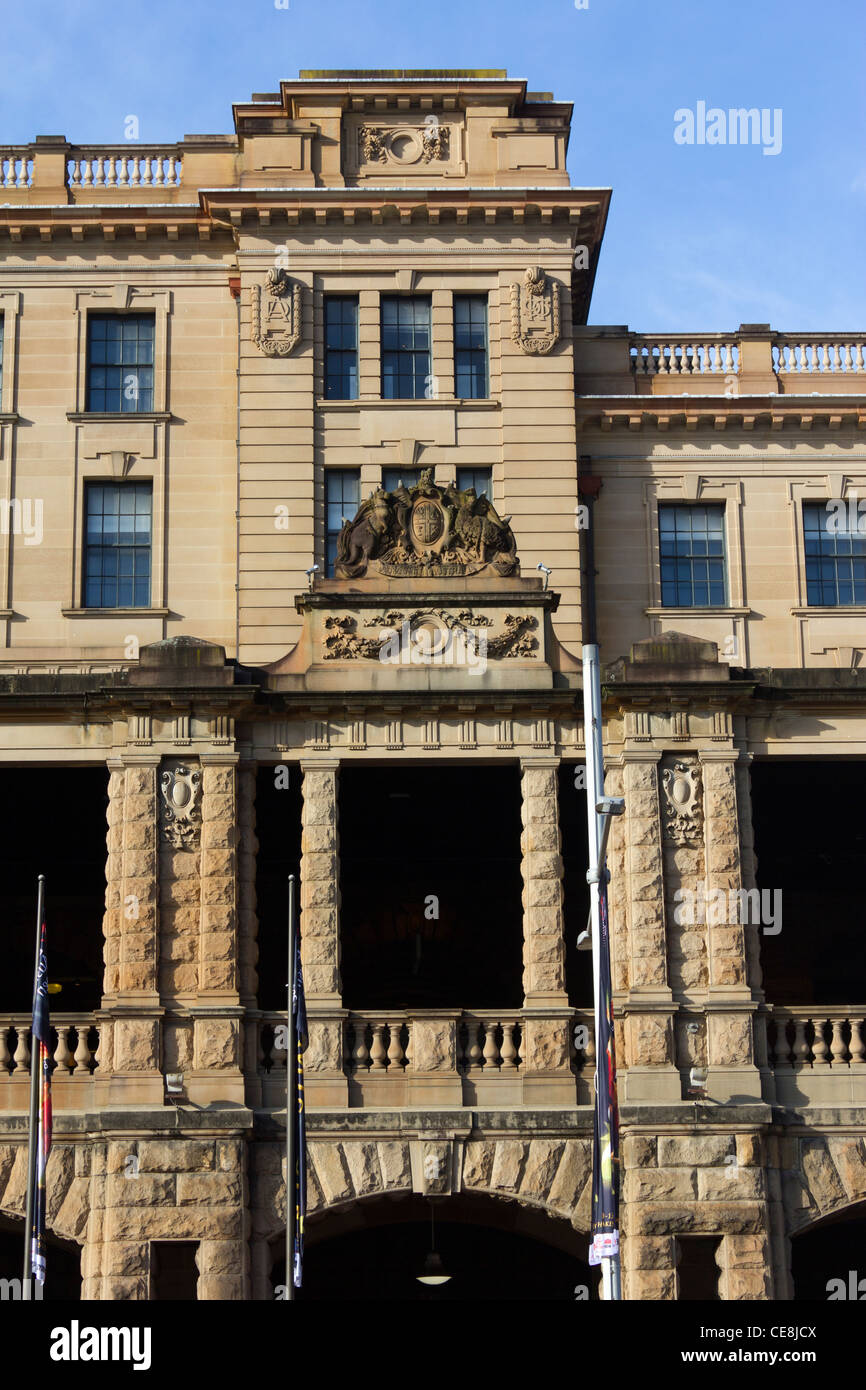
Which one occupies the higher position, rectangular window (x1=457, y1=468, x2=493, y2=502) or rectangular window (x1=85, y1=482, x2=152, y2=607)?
rectangular window (x1=457, y1=468, x2=493, y2=502)

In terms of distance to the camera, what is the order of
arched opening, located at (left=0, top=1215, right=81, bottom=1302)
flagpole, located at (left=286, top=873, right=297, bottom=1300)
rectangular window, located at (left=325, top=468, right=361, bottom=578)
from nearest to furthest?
flagpole, located at (left=286, top=873, right=297, bottom=1300), arched opening, located at (left=0, top=1215, right=81, bottom=1302), rectangular window, located at (left=325, top=468, right=361, bottom=578)

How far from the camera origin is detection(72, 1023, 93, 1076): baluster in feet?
85.5

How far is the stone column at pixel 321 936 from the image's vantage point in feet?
84.9

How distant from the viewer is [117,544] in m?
39.1

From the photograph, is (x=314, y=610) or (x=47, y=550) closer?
(x=314, y=610)

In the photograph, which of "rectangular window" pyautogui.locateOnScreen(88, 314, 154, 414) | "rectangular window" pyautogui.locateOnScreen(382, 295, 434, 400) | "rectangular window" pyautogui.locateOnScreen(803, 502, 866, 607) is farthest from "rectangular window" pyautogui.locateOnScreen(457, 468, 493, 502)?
"rectangular window" pyautogui.locateOnScreen(803, 502, 866, 607)

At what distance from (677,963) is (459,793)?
16.5 ft

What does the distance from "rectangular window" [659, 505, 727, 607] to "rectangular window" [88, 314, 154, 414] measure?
10.2m

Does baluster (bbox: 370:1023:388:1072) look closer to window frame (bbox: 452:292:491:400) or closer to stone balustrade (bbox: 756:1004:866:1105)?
stone balustrade (bbox: 756:1004:866:1105)

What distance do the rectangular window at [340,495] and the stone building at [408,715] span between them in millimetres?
88

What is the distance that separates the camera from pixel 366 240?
129 ft

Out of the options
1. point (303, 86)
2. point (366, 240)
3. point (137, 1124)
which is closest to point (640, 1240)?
point (137, 1124)
